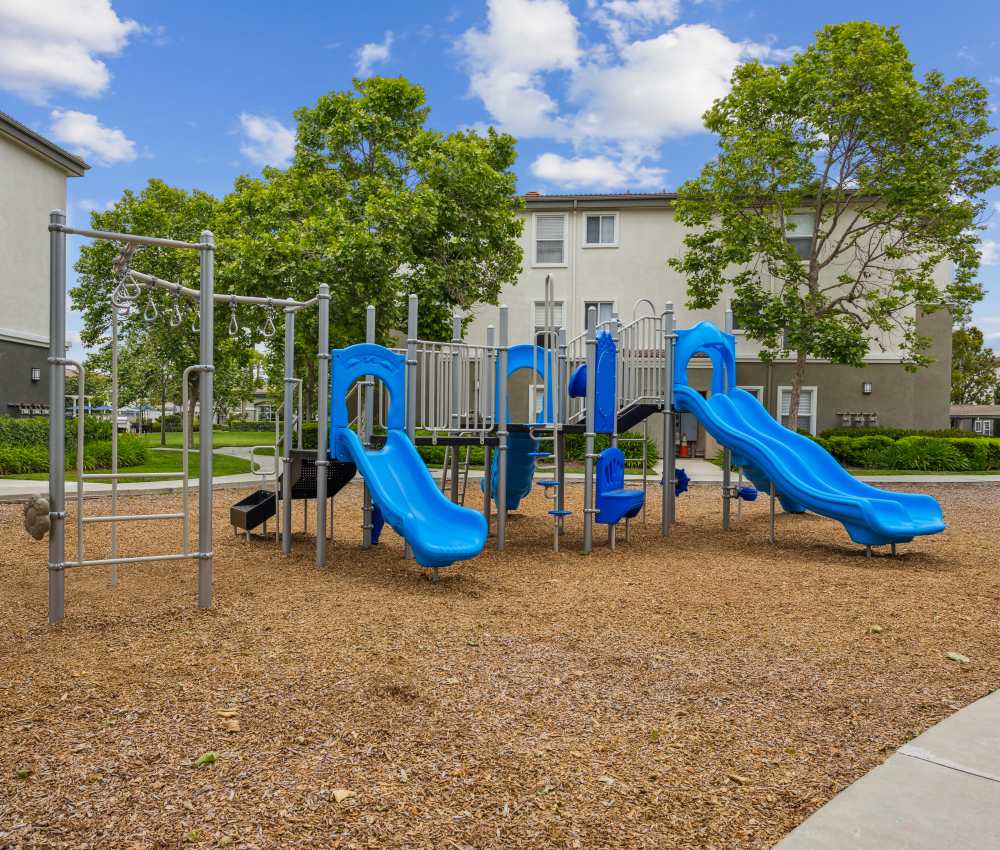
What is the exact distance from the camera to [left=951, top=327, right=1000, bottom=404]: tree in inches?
1965

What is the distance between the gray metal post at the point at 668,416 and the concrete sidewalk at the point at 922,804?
6778mm

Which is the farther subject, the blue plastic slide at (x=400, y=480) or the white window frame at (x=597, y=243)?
the white window frame at (x=597, y=243)

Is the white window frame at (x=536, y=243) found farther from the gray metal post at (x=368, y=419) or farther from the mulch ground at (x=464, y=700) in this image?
the mulch ground at (x=464, y=700)

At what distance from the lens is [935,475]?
1853cm

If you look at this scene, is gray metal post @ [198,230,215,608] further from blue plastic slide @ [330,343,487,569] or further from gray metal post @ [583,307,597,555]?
gray metal post @ [583,307,597,555]

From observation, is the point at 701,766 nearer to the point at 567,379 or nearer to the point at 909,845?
the point at 909,845

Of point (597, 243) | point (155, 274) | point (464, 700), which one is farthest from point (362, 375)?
point (155, 274)

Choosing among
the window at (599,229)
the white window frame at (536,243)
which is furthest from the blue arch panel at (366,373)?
the window at (599,229)

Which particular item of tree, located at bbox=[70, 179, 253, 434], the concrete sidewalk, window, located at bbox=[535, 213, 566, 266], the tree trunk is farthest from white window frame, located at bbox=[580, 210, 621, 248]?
the concrete sidewalk

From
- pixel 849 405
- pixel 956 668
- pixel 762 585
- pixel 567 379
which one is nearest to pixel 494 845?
pixel 956 668

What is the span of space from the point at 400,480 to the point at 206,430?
2.27m

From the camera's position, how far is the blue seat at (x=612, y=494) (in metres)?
8.99

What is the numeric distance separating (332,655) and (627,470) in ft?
52.1

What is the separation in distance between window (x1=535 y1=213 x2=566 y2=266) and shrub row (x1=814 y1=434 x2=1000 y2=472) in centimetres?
997
